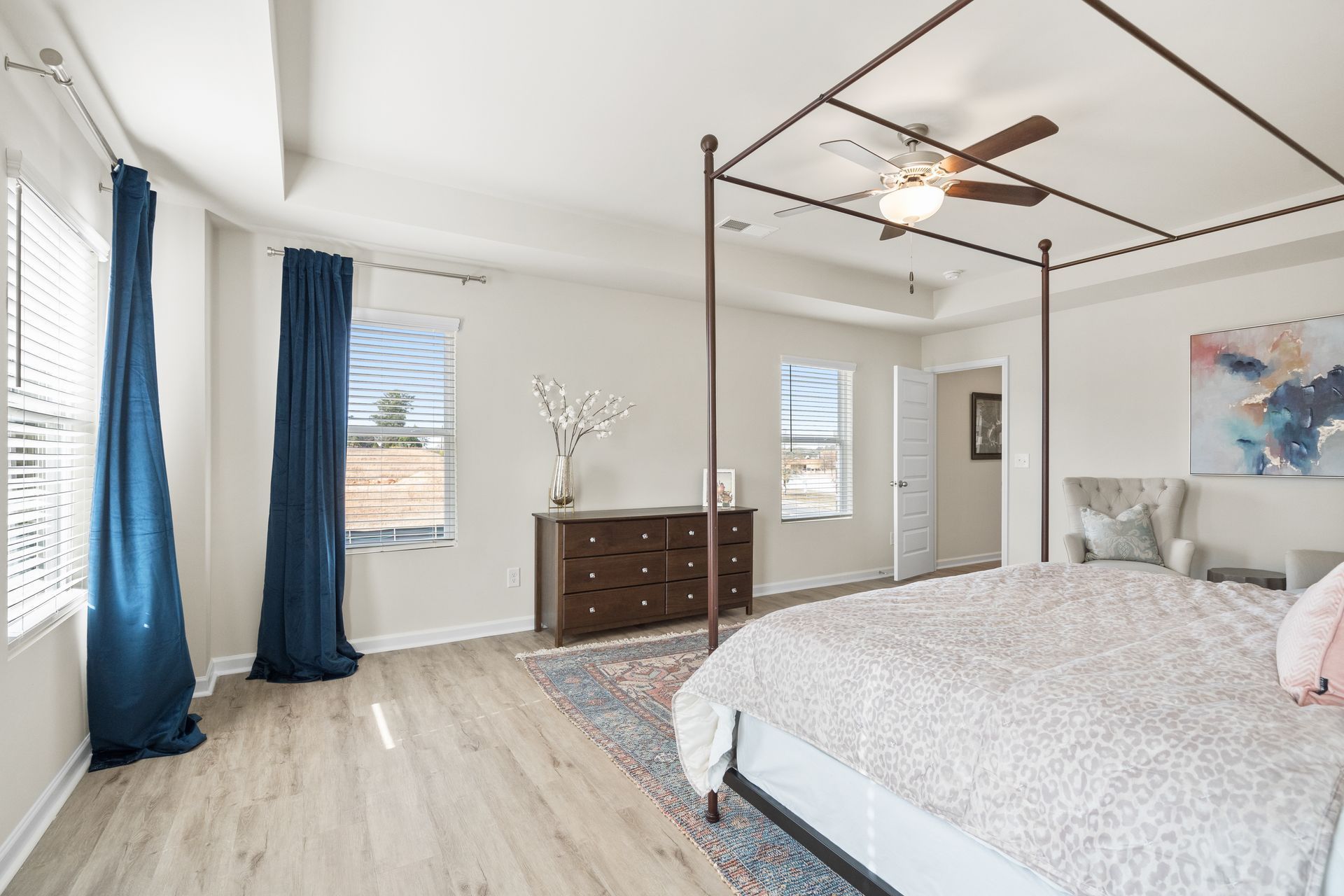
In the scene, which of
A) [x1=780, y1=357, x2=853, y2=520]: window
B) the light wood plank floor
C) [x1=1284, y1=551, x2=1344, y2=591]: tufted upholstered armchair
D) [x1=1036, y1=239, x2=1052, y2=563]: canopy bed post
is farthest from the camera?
[x1=780, y1=357, x2=853, y2=520]: window

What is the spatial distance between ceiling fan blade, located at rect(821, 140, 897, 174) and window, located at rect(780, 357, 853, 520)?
285 cm

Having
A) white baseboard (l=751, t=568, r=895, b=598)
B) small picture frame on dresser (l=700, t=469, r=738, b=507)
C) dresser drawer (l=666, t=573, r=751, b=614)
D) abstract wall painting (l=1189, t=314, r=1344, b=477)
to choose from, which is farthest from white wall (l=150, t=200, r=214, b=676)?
abstract wall painting (l=1189, t=314, r=1344, b=477)

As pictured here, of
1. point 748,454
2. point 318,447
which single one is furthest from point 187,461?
point 748,454

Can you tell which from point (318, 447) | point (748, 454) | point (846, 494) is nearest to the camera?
point (318, 447)

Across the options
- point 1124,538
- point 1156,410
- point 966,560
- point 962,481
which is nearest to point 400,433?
point 1124,538

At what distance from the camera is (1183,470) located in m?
4.50

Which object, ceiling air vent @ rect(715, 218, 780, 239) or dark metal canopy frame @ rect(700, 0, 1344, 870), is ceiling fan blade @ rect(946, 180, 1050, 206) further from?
ceiling air vent @ rect(715, 218, 780, 239)

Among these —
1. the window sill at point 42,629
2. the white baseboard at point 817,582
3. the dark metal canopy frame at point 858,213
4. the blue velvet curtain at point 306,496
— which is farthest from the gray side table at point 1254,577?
the window sill at point 42,629

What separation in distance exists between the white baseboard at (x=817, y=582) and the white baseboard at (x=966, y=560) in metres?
0.87

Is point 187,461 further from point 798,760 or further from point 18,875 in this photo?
point 798,760

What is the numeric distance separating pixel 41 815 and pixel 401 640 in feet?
6.18

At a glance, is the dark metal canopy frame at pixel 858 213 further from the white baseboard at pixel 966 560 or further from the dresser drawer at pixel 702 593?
the white baseboard at pixel 966 560

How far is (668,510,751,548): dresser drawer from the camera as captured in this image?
4.38 metres

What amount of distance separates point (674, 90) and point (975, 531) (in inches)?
228
